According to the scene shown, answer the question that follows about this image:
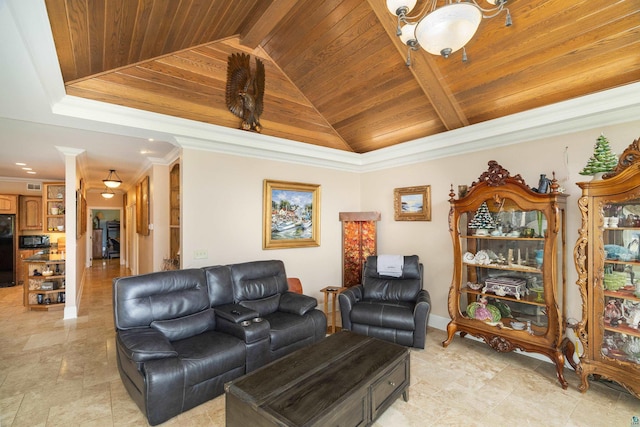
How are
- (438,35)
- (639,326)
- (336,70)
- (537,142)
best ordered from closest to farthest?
(438,35)
(639,326)
(537,142)
(336,70)

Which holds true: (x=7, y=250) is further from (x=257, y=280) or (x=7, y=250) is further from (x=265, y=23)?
(x=265, y=23)

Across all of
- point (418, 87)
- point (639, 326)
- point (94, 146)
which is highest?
point (418, 87)

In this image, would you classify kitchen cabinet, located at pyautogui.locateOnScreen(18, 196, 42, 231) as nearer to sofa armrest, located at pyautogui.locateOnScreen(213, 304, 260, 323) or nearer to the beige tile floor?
the beige tile floor

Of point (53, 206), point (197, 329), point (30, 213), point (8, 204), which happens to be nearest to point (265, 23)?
point (197, 329)

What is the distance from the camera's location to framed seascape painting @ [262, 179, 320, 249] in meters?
4.30

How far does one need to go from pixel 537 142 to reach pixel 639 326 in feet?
6.48

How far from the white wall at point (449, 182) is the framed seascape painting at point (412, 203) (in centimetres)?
8

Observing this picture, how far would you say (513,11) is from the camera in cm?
251

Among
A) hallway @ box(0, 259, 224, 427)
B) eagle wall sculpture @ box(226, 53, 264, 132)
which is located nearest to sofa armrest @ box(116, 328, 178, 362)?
hallway @ box(0, 259, 224, 427)

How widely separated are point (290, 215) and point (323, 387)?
294 centimetres

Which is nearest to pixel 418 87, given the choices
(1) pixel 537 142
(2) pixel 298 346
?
(1) pixel 537 142

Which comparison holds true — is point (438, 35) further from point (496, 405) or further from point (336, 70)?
point (496, 405)

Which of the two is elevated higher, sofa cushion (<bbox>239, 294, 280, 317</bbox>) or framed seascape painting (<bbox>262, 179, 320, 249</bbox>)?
framed seascape painting (<bbox>262, 179, 320, 249</bbox>)

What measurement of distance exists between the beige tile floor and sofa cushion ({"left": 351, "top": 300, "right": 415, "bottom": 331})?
41 cm
